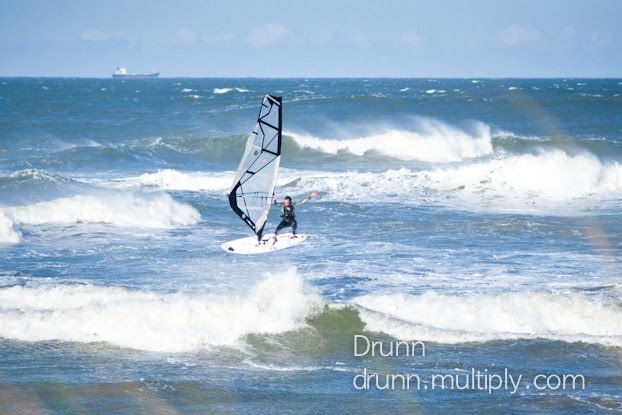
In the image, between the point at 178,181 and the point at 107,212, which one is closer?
the point at 107,212

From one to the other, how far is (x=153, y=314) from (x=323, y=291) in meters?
3.32

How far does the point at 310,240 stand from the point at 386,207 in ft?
14.8

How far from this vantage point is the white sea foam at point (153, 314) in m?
12.6

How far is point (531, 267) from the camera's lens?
16.5 metres

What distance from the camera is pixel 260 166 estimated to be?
43.8 ft

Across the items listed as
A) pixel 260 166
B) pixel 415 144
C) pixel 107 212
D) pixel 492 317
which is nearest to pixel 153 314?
pixel 260 166

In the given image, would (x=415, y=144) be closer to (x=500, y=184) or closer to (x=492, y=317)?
(x=500, y=184)

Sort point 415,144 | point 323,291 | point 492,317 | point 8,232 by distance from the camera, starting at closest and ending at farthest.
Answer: point 492,317, point 323,291, point 8,232, point 415,144

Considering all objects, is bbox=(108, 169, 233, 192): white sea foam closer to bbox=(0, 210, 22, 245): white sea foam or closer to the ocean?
the ocean

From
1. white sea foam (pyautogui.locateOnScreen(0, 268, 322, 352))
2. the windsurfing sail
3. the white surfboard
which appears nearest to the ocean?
white sea foam (pyautogui.locateOnScreen(0, 268, 322, 352))

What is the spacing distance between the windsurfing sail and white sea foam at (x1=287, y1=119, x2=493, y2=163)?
22204 millimetres

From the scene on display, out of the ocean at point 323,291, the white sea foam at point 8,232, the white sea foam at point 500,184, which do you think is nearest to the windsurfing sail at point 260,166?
the ocean at point 323,291

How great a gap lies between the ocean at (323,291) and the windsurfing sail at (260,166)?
169 centimetres

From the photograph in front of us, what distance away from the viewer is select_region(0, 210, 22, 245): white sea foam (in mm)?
19125
